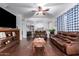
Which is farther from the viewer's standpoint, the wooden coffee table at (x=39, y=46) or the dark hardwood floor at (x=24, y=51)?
the wooden coffee table at (x=39, y=46)

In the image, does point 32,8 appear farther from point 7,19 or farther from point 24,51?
point 24,51

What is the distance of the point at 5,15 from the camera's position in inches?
128

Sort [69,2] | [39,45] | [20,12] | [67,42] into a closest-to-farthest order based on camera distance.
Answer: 1. [69,2]
2. [20,12]
3. [39,45]
4. [67,42]

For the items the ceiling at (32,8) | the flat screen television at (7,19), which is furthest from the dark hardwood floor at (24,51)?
the ceiling at (32,8)

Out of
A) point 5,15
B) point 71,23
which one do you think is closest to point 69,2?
point 71,23

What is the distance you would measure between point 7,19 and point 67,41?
160 cm

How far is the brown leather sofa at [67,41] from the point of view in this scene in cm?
329

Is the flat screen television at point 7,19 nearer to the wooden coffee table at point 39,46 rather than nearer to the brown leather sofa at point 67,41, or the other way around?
the wooden coffee table at point 39,46

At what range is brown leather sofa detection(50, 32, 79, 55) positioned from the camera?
10.8 feet

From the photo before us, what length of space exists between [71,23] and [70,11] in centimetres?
27

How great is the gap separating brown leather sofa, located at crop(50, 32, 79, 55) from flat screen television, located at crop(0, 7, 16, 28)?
1.02 metres

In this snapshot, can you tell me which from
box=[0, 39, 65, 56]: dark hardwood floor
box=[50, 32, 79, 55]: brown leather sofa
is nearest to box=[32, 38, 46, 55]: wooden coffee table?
box=[0, 39, 65, 56]: dark hardwood floor

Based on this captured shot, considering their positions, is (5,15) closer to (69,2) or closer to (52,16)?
(52,16)

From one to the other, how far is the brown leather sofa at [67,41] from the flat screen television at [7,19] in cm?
102
